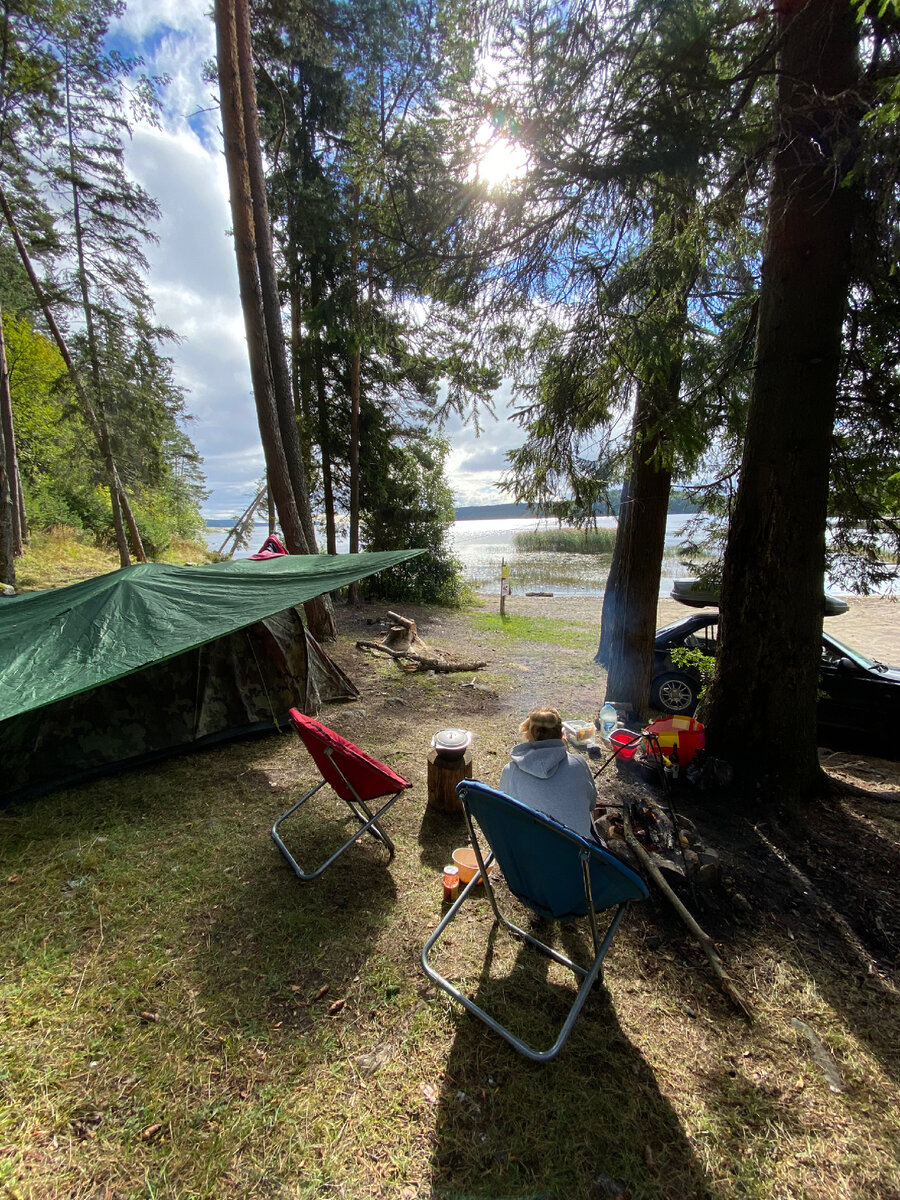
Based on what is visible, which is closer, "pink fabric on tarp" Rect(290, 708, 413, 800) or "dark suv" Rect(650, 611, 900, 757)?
"pink fabric on tarp" Rect(290, 708, 413, 800)

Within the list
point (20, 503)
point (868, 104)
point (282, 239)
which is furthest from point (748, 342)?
point (20, 503)

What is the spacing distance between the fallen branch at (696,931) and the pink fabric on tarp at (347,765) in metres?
1.30

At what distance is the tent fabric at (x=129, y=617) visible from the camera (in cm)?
287

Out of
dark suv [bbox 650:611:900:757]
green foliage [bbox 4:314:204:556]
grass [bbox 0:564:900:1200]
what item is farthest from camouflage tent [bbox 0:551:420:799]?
green foliage [bbox 4:314:204:556]

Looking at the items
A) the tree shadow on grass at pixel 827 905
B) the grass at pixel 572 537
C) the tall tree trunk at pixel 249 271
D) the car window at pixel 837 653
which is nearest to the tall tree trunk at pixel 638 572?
the grass at pixel 572 537

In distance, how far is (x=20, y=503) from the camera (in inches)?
544

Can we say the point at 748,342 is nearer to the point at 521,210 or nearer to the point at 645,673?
the point at 521,210

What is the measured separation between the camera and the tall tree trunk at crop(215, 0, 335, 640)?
600 centimetres

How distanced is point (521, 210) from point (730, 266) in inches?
107

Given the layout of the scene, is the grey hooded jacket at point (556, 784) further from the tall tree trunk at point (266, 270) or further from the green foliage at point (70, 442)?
the green foliage at point (70, 442)

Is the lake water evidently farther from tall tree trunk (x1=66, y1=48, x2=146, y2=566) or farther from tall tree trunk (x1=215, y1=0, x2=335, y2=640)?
tall tree trunk (x1=215, y1=0, x2=335, y2=640)

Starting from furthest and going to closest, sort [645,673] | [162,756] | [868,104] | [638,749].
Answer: [645,673]
[162,756]
[638,749]
[868,104]

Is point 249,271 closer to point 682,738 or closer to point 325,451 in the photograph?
point 325,451

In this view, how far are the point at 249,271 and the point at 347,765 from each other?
21.9ft
